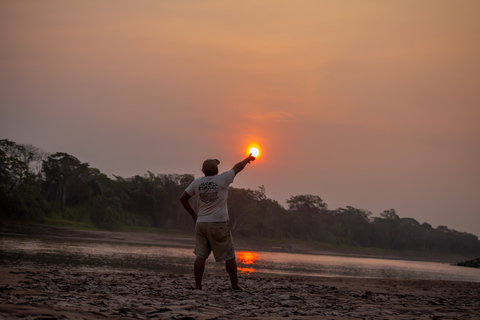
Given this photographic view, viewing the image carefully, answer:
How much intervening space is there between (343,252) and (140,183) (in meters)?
41.7

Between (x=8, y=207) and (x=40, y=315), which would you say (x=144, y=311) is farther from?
(x=8, y=207)

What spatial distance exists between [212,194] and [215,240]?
0.73 m

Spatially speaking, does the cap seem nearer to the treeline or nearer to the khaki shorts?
the khaki shorts

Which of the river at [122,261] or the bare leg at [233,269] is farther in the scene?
the river at [122,261]

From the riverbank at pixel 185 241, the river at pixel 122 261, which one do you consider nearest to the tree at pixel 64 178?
the riverbank at pixel 185 241

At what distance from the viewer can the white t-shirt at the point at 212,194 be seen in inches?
301

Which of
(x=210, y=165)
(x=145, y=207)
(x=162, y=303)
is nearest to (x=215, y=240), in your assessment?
(x=210, y=165)

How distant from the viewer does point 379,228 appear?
11356 centimetres

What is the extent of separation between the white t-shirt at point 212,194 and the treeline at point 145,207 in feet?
133

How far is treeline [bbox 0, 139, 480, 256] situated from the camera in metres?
47.2

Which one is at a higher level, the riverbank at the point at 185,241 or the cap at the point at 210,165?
the cap at the point at 210,165

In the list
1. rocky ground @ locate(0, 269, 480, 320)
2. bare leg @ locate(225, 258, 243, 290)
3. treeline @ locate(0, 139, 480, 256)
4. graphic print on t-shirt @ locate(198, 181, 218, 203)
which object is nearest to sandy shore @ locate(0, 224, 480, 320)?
rocky ground @ locate(0, 269, 480, 320)

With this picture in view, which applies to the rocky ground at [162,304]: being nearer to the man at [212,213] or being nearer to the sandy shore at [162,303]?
the sandy shore at [162,303]

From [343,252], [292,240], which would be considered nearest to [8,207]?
[292,240]
